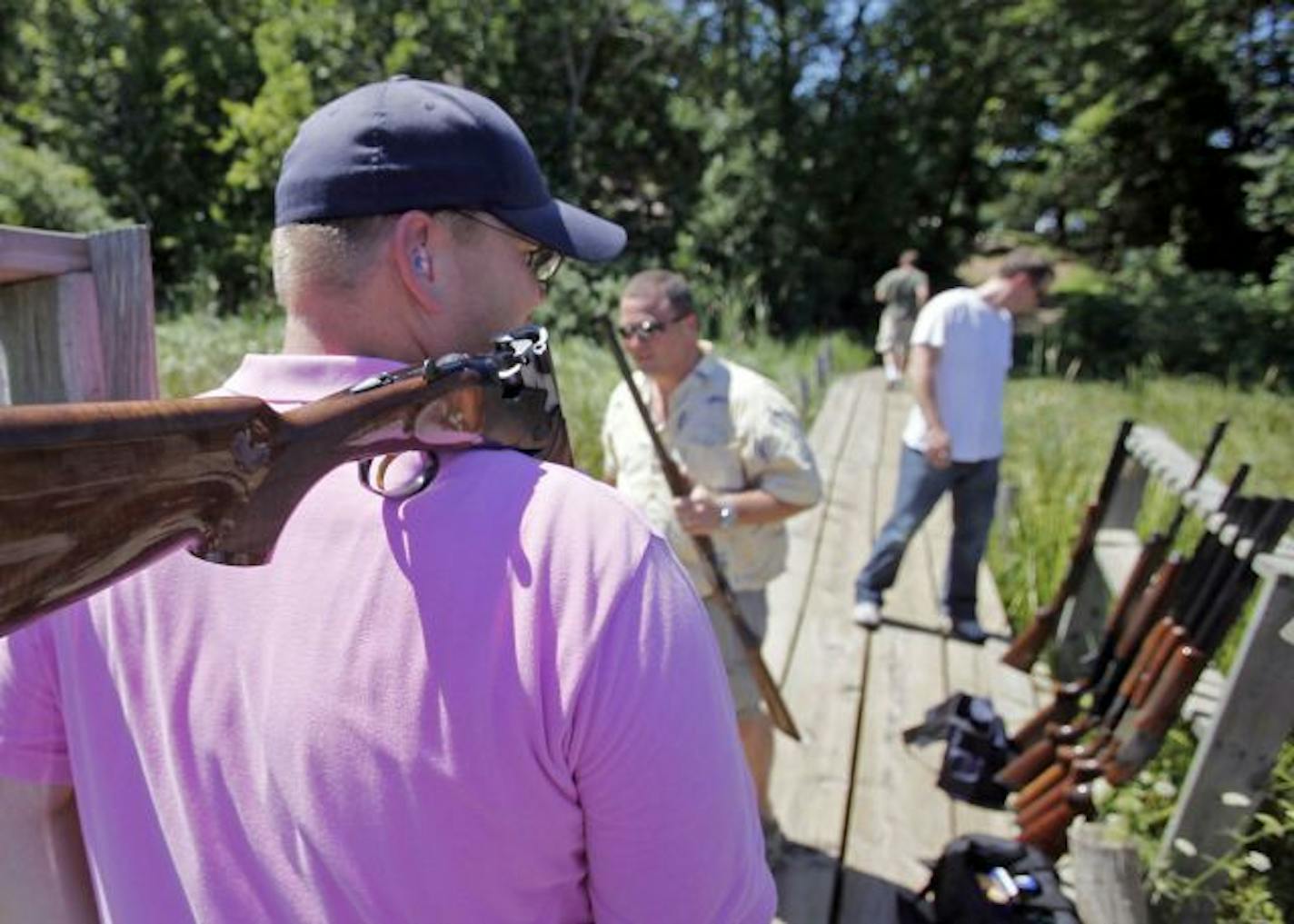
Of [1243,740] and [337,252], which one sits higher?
[337,252]

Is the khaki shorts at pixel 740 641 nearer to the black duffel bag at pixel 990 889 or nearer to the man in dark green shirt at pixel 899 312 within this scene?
the black duffel bag at pixel 990 889

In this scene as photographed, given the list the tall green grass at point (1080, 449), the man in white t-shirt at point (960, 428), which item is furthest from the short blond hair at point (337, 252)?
the tall green grass at point (1080, 449)

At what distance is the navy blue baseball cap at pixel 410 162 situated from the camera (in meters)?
1.04

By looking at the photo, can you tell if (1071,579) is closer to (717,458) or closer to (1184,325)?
(717,458)

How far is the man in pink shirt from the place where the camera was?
0.90 metres

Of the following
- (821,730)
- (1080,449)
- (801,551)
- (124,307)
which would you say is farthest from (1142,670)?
(1080,449)

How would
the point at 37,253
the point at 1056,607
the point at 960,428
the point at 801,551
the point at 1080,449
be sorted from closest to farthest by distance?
the point at 37,253 → the point at 1056,607 → the point at 960,428 → the point at 801,551 → the point at 1080,449

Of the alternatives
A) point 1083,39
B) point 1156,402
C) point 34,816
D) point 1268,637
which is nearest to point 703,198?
point 1156,402

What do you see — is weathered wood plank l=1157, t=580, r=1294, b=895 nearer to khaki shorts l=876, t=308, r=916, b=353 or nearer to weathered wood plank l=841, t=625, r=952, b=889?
weathered wood plank l=841, t=625, r=952, b=889

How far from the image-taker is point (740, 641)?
2.88 meters

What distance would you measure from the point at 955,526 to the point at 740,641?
2164 millimetres

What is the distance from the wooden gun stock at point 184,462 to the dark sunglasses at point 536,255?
0.44 feet

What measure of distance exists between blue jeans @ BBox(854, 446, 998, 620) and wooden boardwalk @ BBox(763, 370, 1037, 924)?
20 centimetres

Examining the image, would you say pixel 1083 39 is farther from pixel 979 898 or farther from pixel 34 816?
pixel 34 816
